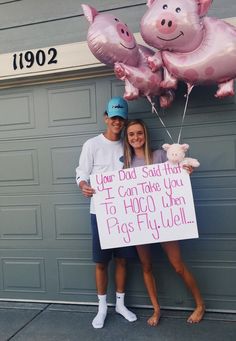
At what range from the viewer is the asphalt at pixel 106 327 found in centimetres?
304

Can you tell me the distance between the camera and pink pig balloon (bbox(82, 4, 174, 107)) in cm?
276

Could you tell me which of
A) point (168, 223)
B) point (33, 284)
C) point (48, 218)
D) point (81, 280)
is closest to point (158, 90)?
point (168, 223)

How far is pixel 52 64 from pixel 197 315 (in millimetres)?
2549

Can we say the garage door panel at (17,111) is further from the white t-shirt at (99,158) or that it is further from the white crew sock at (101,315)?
the white crew sock at (101,315)

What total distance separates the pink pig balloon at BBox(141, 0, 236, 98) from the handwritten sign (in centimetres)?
71

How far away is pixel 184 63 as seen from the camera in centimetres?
274

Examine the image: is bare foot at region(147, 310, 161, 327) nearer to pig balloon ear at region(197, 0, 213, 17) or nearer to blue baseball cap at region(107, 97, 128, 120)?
blue baseball cap at region(107, 97, 128, 120)

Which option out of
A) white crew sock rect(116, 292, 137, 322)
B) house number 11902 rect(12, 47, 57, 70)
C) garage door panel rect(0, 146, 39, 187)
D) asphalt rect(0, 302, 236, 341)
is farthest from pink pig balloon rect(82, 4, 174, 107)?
asphalt rect(0, 302, 236, 341)

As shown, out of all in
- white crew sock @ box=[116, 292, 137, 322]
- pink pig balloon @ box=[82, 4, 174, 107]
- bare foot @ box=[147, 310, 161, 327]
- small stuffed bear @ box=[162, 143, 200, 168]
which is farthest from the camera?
white crew sock @ box=[116, 292, 137, 322]

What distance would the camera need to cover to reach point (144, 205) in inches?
119

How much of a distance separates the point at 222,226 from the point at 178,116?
1.04m

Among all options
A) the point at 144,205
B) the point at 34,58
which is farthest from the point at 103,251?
the point at 34,58

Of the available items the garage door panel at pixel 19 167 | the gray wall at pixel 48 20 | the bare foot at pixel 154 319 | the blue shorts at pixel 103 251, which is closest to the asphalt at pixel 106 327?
the bare foot at pixel 154 319

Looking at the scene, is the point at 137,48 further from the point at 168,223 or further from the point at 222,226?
the point at 222,226
